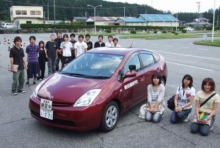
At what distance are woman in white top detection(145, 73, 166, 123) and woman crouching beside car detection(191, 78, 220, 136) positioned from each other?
0.74 meters

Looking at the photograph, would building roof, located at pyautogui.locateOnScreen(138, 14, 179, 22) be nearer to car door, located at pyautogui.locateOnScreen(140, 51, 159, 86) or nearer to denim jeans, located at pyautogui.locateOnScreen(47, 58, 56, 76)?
denim jeans, located at pyautogui.locateOnScreen(47, 58, 56, 76)

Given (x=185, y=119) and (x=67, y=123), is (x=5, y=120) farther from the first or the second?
(x=185, y=119)

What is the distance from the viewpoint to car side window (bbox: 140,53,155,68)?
6065 millimetres

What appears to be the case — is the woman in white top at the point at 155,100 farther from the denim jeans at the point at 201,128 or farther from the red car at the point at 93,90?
the denim jeans at the point at 201,128

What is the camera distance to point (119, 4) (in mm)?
147875

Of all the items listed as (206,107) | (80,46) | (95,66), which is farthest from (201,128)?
(80,46)

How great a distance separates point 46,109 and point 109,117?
1133mm

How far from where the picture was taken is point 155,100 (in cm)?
525

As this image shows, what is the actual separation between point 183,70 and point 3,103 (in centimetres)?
807

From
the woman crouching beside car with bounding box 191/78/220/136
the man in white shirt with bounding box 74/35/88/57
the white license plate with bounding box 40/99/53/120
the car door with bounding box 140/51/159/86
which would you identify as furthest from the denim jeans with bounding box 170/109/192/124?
the man in white shirt with bounding box 74/35/88/57

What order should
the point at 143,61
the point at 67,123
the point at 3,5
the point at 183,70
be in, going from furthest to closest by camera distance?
the point at 3,5 → the point at 183,70 → the point at 143,61 → the point at 67,123

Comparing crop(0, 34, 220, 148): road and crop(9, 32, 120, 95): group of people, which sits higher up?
crop(9, 32, 120, 95): group of people

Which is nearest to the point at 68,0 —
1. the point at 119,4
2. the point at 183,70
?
the point at 119,4

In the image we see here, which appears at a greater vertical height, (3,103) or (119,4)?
(119,4)
